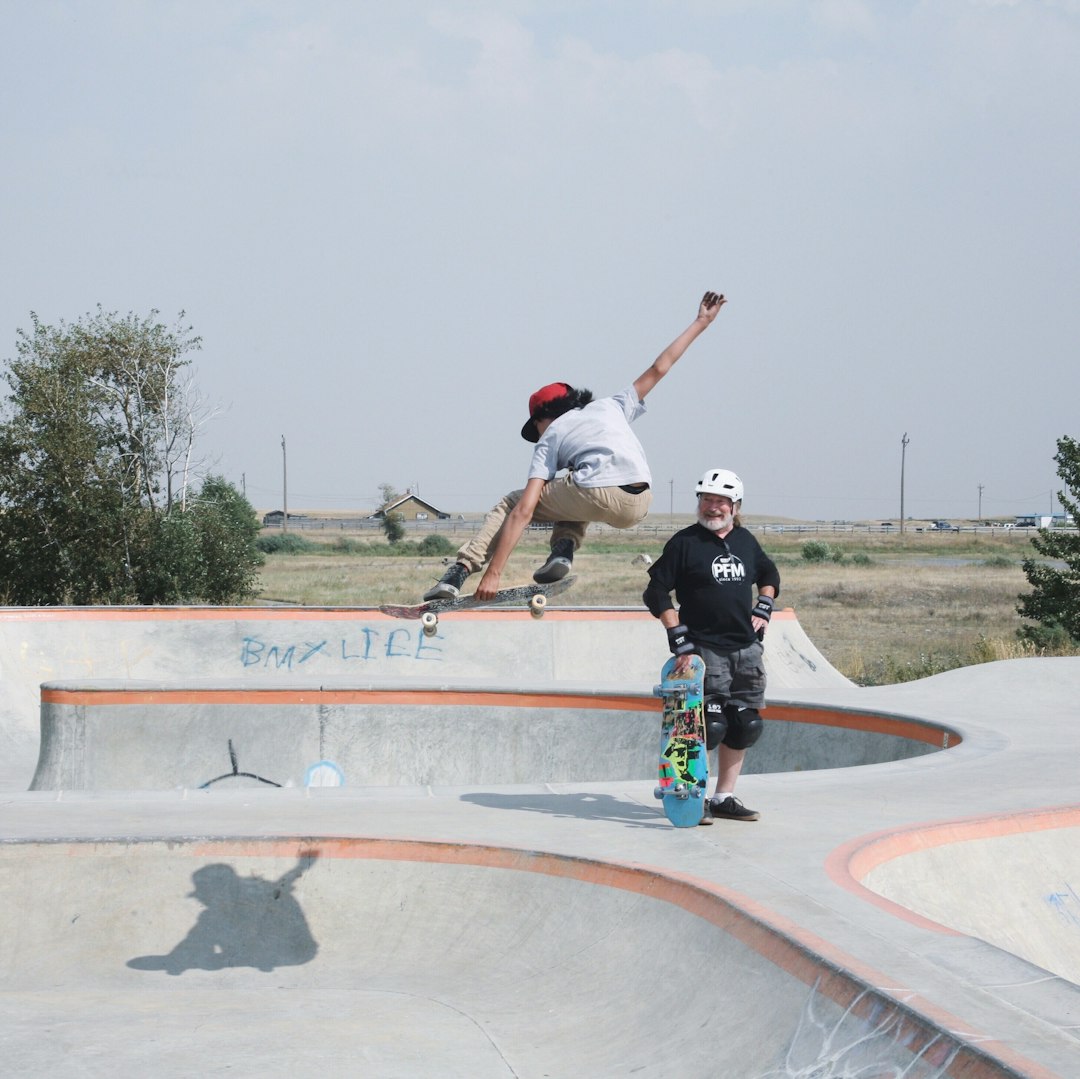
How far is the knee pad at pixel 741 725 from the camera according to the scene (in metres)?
7.10

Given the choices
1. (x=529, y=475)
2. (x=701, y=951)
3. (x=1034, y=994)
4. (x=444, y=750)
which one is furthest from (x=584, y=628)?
(x=1034, y=994)

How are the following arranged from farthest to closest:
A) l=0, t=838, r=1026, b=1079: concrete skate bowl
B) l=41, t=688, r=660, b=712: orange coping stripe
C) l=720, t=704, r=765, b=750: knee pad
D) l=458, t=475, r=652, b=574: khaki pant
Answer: l=41, t=688, r=660, b=712: orange coping stripe, l=720, t=704, r=765, b=750: knee pad, l=458, t=475, r=652, b=574: khaki pant, l=0, t=838, r=1026, b=1079: concrete skate bowl

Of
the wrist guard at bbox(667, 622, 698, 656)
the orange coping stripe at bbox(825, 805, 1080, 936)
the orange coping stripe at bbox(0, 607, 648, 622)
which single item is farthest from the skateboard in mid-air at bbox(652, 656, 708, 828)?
the orange coping stripe at bbox(0, 607, 648, 622)

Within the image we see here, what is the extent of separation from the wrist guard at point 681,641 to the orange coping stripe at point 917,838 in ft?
4.44

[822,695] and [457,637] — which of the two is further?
[457,637]

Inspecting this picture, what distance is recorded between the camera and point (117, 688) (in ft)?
41.5

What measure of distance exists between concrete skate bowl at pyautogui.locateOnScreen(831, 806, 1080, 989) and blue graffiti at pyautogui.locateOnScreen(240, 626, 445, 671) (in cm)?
1059

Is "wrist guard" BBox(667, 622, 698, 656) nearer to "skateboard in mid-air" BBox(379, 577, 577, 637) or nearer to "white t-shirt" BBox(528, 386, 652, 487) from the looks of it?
"skateboard in mid-air" BBox(379, 577, 577, 637)

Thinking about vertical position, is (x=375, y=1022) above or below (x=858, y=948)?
below

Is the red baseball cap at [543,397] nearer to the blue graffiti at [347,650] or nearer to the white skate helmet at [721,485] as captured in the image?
the white skate helmet at [721,485]

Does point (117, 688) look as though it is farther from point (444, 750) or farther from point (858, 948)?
point (858, 948)

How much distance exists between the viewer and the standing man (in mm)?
A: 7047

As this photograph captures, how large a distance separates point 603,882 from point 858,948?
5.54 ft

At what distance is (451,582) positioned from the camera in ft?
22.0
